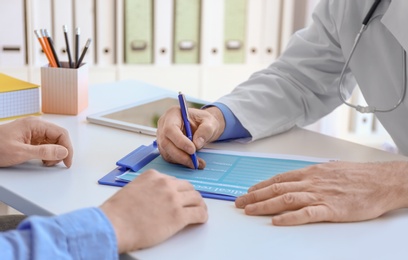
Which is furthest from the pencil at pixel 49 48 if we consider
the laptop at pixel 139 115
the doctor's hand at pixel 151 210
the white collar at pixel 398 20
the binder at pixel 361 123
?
the binder at pixel 361 123

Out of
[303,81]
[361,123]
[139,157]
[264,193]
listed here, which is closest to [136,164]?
[139,157]

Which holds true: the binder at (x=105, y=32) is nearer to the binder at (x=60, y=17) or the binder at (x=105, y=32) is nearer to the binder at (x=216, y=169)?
the binder at (x=60, y=17)

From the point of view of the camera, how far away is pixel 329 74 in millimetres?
1424

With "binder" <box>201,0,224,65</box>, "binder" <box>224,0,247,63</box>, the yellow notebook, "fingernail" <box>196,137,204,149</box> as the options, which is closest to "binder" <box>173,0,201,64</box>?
"binder" <box>201,0,224,65</box>

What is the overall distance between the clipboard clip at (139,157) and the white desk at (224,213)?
0.09 feet

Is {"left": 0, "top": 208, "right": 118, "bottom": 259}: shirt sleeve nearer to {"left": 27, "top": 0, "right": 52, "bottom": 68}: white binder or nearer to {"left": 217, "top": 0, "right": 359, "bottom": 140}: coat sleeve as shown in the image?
{"left": 217, "top": 0, "right": 359, "bottom": 140}: coat sleeve

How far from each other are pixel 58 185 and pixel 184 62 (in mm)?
1536

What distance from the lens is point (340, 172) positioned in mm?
925

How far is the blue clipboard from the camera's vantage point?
0.91 m

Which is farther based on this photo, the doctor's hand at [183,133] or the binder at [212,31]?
the binder at [212,31]

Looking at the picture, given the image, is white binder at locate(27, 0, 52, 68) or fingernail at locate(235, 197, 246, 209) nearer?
fingernail at locate(235, 197, 246, 209)

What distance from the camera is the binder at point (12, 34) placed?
206cm

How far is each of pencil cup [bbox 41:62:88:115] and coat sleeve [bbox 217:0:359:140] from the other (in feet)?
1.08

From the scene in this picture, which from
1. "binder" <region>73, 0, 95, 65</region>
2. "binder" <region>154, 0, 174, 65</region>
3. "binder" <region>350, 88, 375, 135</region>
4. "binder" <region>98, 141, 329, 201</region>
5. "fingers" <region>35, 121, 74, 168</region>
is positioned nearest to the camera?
"binder" <region>98, 141, 329, 201</region>
